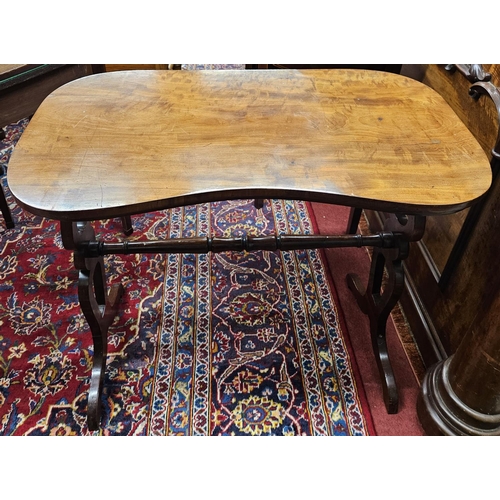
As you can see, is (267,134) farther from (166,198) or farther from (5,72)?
(5,72)

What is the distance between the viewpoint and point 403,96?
1289 millimetres

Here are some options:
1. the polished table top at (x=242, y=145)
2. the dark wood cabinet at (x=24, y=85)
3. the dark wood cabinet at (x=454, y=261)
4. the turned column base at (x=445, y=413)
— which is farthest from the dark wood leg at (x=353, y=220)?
the dark wood cabinet at (x=24, y=85)

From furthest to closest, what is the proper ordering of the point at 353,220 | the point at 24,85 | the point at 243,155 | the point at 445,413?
1. the point at 353,220
2. the point at 24,85
3. the point at 445,413
4. the point at 243,155

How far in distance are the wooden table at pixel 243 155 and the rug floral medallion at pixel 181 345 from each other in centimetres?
12

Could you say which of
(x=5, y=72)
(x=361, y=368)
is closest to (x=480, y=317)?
(x=361, y=368)

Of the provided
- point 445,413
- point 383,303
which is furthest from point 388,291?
point 445,413

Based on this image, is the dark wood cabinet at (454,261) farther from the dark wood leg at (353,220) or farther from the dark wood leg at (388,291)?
the dark wood leg at (353,220)

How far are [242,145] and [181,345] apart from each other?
2.59 ft

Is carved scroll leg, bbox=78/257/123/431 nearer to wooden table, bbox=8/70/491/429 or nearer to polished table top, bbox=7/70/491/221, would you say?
wooden table, bbox=8/70/491/429

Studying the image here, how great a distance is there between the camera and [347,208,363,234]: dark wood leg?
1.90 meters

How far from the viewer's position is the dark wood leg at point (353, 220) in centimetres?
190

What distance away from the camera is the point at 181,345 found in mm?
1545

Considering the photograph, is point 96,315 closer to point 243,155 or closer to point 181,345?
point 181,345

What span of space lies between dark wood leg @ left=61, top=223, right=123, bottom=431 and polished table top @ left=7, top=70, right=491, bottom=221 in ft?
0.80
